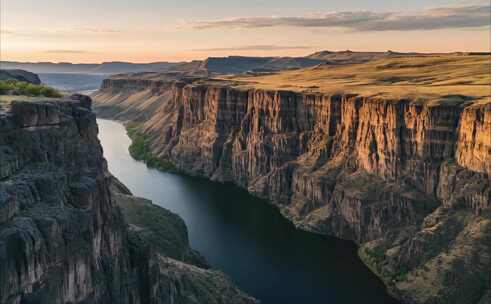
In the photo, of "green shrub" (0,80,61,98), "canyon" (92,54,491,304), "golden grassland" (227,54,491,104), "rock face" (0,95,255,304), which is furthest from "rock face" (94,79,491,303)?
"green shrub" (0,80,61,98)

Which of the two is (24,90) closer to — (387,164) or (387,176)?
(387,176)

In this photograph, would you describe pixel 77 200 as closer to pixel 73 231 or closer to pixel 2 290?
pixel 73 231

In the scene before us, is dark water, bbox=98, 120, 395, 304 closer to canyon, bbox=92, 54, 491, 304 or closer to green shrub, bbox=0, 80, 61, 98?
canyon, bbox=92, 54, 491, 304

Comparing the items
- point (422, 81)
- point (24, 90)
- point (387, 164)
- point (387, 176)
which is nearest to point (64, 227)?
point (24, 90)

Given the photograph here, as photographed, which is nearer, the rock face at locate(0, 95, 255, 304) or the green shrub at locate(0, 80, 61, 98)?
the rock face at locate(0, 95, 255, 304)

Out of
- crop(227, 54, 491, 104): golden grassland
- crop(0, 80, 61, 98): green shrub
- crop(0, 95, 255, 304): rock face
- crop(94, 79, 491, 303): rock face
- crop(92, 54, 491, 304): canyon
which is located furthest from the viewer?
crop(227, 54, 491, 104): golden grassland

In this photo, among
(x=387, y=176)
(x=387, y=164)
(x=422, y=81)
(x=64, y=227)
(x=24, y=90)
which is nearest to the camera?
(x=64, y=227)

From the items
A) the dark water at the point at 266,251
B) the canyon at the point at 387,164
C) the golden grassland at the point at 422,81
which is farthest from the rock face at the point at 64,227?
the golden grassland at the point at 422,81

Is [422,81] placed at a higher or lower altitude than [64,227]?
higher
